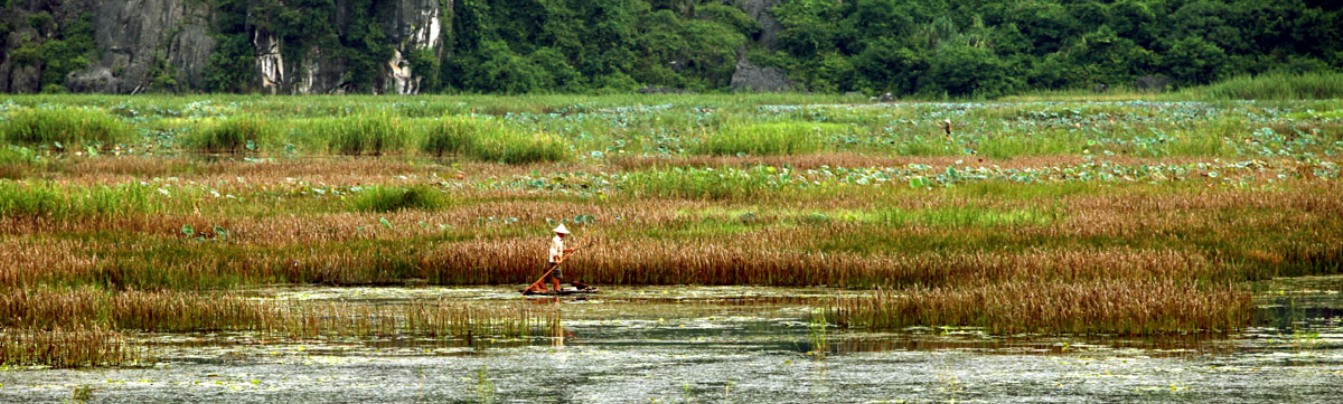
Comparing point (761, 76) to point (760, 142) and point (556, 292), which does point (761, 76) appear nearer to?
point (760, 142)

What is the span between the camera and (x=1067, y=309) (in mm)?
11141

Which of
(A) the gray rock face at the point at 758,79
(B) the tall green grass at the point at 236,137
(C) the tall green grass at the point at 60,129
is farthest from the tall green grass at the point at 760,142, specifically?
(A) the gray rock face at the point at 758,79

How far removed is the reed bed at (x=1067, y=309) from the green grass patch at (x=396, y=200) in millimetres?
9333

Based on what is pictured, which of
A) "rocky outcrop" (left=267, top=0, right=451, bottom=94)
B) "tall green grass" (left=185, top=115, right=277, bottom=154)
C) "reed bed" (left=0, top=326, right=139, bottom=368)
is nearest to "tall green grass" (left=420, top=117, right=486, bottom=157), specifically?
"tall green grass" (left=185, top=115, right=277, bottom=154)

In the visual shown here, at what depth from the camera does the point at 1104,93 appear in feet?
226

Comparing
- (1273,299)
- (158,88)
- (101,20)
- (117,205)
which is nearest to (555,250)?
(1273,299)

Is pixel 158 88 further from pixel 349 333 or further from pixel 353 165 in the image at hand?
pixel 349 333

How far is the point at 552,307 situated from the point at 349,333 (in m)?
1.87

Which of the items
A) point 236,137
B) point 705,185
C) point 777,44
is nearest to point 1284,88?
point 777,44

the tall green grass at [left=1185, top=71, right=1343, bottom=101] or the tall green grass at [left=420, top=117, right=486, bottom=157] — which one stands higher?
the tall green grass at [left=1185, top=71, right=1343, bottom=101]

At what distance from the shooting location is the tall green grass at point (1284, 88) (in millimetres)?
56688

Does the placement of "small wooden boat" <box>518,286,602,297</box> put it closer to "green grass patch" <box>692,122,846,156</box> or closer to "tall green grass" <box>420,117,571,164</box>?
"tall green grass" <box>420,117,571,164</box>

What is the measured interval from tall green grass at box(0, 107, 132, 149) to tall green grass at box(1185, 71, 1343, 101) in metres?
37.4

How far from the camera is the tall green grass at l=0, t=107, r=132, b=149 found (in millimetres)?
34969
